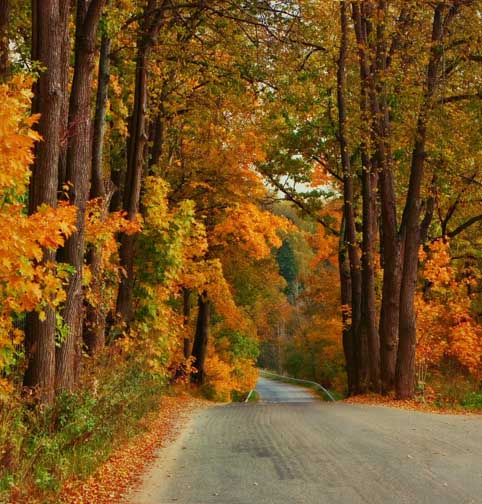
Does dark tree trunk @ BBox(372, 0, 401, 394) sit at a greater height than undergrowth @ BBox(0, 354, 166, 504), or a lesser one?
greater

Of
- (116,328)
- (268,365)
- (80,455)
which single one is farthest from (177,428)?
(268,365)

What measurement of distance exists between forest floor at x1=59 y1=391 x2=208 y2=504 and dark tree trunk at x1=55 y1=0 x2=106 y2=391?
1521 millimetres

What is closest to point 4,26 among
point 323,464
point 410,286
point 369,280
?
point 323,464

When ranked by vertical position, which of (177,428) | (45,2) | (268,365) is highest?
(45,2)

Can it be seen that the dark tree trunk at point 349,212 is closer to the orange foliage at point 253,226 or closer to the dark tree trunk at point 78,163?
the orange foliage at point 253,226

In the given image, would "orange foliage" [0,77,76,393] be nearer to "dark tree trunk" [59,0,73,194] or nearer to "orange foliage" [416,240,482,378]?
"dark tree trunk" [59,0,73,194]

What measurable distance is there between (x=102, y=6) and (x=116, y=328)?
727 cm

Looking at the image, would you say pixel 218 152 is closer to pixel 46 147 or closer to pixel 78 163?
pixel 78 163

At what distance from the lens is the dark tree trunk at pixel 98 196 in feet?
46.3

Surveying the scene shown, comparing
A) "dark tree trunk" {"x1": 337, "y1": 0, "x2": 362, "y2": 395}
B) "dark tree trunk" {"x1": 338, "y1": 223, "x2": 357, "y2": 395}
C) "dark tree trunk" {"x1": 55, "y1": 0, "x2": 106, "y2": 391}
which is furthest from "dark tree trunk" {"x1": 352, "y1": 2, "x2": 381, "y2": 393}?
"dark tree trunk" {"x1": 55, "y1": 0, "x2": 106, "y2": 391}

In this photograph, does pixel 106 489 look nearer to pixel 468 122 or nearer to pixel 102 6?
pixel 102 6

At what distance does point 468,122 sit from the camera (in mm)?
18984

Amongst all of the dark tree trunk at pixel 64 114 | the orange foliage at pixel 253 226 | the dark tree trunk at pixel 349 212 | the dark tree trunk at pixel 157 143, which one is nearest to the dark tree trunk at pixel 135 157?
the dark tree trunk at pixel 157 143

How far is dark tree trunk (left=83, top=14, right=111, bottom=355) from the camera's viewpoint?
556 inches
